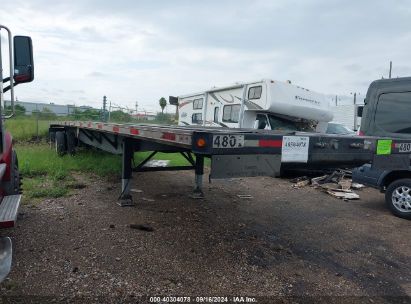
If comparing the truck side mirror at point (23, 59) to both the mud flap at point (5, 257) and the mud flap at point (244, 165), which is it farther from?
the mud flap at point (244, 165)

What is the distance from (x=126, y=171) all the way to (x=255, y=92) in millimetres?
6284

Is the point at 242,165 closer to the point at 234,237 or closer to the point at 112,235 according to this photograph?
the point at 234,237

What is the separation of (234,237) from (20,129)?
1374 centimetres

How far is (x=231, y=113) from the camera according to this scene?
1180 cm

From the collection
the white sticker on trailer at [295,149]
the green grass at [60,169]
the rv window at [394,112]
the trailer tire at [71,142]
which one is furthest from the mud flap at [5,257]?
the trailer tire at [71,142]

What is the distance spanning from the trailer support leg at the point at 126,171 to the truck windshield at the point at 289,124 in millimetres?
5854

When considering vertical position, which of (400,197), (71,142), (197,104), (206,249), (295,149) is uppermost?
(197,104)

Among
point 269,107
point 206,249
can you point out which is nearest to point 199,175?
point 206,249

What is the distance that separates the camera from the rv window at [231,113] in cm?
1144

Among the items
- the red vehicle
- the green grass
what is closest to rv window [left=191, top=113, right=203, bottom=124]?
the green grass

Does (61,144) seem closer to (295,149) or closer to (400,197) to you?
(400,197)

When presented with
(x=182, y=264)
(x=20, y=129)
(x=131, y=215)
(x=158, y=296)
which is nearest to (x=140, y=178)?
(x=131, y=215)

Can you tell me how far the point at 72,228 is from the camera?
4.53 metres

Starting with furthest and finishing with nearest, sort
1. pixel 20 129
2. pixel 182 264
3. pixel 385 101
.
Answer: pixel 20 129
pixel 385 101
pixel 182 264
